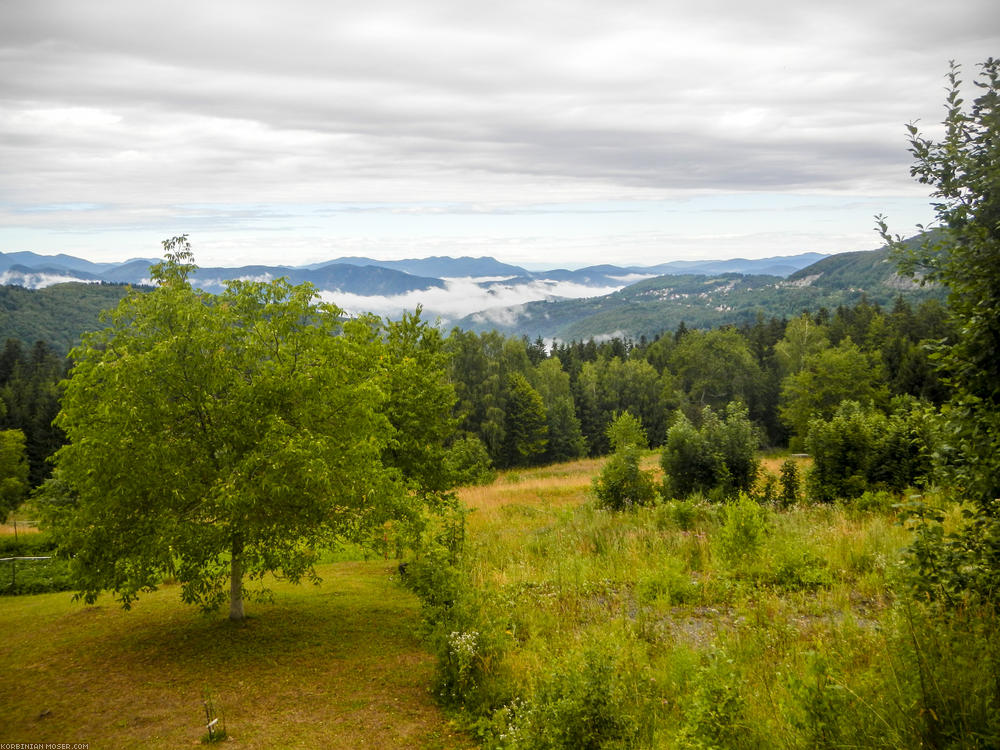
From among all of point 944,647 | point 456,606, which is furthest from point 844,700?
point 456,606

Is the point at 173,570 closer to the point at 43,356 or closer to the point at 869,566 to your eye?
the point at 869,566

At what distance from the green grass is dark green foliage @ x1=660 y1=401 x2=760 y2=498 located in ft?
35.9

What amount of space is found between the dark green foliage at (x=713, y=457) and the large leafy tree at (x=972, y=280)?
1487 centimetres

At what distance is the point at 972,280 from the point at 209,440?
9.77 m

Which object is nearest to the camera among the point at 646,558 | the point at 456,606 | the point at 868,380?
the point at 456,606

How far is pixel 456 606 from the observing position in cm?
854

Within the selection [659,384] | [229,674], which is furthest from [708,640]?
[659,384]

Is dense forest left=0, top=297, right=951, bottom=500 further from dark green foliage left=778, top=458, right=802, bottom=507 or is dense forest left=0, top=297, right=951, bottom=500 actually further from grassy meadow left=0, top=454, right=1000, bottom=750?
grassy meadow left=0, top=454, right=1000, bottom=750

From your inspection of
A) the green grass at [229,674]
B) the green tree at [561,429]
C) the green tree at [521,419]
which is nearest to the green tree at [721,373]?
the green tree at [561,429]

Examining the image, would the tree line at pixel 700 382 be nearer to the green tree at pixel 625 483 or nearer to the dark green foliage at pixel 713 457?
the green tree at pixel 625 483

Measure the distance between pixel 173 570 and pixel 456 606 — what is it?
14.5 ft

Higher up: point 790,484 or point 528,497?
point 790,484

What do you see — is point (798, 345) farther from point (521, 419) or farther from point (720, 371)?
point (521, 419)

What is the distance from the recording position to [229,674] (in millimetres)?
9109
